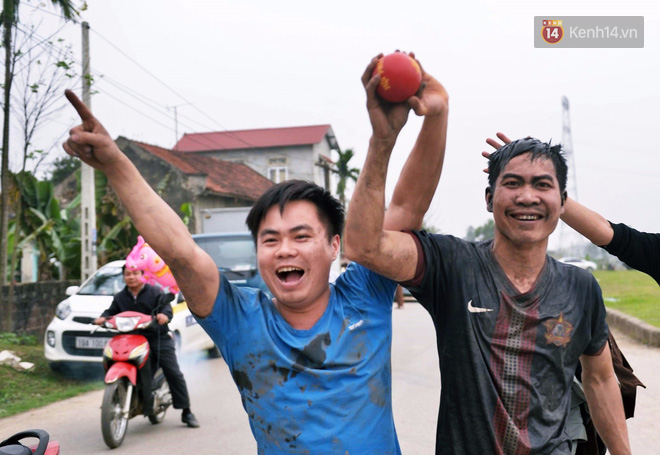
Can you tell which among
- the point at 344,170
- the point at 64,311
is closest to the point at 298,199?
the point at 64,311

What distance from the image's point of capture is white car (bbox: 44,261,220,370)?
→ 29.4ft

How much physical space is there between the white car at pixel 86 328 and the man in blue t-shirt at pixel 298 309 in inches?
248

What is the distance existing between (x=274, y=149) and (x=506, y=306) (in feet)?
130

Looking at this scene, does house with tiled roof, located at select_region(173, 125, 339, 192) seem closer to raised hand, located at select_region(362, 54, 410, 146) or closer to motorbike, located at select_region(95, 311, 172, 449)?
motorbike, located at select_region(95, 311, 172, 449)

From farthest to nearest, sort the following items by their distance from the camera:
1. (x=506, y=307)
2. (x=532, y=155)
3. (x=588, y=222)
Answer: (x=588, y=222) < (x=532, y=155) < (x=506, y=307)

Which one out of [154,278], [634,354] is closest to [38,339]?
[154,278]

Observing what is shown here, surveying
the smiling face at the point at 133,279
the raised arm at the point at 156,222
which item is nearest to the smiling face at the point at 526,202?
the raised arm at the point at 156,222

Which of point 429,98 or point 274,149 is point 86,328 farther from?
point 274,149

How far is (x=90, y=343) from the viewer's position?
891 cm

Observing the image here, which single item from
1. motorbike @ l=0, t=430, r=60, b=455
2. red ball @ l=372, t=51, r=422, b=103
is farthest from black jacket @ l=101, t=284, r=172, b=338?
red ball @ l=372, t=51, r=422, b=103

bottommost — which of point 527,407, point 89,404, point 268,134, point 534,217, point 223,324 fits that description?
point 89,404

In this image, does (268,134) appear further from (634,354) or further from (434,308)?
(434,308)

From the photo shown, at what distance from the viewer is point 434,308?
7.82 ft

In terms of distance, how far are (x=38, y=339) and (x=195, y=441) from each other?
6198 mm
